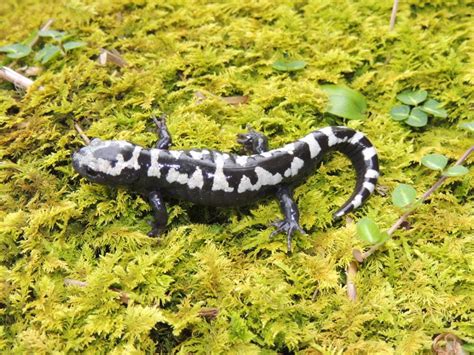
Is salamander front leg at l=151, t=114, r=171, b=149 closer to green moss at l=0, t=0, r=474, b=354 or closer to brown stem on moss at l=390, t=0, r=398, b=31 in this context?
green moss at l=0, t=0, r=474, b=354

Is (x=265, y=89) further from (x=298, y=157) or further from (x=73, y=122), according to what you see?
(x=73, y=122)

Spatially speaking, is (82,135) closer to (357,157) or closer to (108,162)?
(108,162)

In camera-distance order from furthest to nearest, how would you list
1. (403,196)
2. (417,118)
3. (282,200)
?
(417,118), (282,200), (403,196)

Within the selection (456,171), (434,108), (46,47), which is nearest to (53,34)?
(46,47)

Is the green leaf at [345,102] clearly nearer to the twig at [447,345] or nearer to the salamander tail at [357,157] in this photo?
the salamander tail at [357,157]

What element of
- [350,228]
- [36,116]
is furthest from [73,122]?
[350,228]

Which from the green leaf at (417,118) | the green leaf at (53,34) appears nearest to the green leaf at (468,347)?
the green leaf at (417,118)
